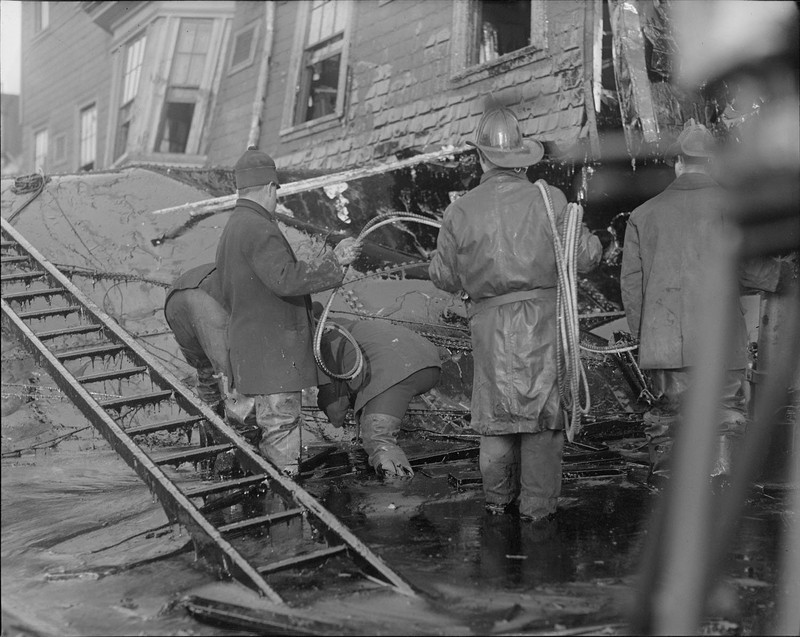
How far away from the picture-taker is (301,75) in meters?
13.7

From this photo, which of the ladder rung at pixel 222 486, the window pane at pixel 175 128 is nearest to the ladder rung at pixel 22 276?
the ladder rung at pixel 222 486

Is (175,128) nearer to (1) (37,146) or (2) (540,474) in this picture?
(1) (37,146)

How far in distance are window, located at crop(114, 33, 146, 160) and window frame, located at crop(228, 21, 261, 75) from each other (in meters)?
2.67

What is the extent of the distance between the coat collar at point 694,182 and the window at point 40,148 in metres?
20.5

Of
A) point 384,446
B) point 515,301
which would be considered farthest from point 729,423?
point 384,446

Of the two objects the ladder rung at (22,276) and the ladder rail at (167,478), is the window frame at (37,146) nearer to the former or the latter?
the ladder rung at (22,276)

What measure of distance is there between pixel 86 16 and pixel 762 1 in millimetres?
20513

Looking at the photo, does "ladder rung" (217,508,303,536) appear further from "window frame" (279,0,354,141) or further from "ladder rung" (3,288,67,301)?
"window frame" (279,0,354,141)

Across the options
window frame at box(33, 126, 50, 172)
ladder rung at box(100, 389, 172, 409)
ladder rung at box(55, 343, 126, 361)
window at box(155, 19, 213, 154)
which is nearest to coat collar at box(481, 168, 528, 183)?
ladder rung at box(100, 389, 172, 409)

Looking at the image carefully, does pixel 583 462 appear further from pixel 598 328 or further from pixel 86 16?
pixel 86 16

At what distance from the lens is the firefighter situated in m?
6.11

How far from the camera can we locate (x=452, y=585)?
3.75 meters

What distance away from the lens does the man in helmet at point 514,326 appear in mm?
4863

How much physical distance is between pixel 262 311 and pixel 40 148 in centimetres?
2036
